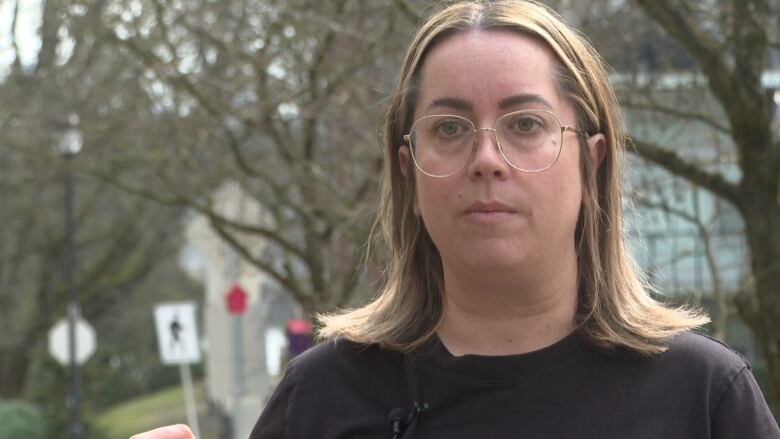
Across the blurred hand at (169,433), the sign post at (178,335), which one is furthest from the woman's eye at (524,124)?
the sign post at (178,335)

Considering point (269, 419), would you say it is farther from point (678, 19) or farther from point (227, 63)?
point (227, 63)

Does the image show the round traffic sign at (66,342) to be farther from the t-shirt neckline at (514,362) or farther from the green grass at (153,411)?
the t-shirt neckline at (514,362)

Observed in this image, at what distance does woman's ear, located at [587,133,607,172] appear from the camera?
7.23 ft

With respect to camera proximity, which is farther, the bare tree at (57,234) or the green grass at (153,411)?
the green grass at (153,411)

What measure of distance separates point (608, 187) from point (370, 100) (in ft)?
32.0

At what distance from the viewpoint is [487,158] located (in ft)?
6.59

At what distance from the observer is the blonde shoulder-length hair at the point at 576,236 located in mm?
2121

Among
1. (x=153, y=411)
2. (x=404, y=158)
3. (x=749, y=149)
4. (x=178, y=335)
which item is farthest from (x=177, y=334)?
(x=153, y=411)

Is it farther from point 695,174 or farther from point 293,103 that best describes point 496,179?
point 293,103

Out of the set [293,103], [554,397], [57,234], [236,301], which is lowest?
[554,397]

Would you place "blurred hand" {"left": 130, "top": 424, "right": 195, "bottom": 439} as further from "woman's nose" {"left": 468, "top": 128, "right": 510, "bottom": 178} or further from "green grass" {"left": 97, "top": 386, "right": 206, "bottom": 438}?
"green grass" {"left": 97, "top": 386, "right": 206, "bottom": 438}

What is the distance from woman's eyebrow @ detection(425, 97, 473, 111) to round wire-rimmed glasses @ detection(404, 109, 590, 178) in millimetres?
16

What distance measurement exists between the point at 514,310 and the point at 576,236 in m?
0.20

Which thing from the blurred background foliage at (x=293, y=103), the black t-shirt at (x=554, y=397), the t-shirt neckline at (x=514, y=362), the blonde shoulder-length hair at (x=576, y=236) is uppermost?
the blurred background foliage at (x=293, y=103)
